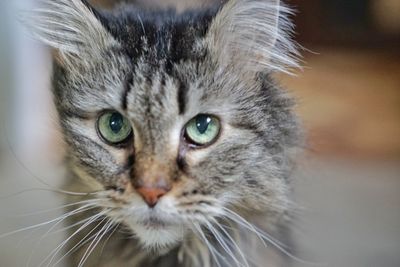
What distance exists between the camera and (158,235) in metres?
0.71

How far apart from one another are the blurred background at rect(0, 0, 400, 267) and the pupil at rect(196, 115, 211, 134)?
0.37ft

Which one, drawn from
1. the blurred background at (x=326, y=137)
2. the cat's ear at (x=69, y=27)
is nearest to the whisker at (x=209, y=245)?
the blurred background at (x=326, y=137)

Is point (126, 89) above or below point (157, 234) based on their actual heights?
above

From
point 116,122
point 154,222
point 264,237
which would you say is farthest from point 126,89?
point 264,237

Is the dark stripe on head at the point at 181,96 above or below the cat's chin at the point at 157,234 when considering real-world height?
above

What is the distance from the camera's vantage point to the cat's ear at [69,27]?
71cm

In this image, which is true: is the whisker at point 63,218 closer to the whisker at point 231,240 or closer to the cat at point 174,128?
the cat at point 174,128

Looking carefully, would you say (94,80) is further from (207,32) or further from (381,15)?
(381,15)

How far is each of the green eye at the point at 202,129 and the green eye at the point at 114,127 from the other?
0.07 metres

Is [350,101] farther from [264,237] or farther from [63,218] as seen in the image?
[63,218]

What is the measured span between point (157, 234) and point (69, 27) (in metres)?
0.26

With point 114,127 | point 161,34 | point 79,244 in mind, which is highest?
point 161,34

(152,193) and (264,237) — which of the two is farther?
(264,237)

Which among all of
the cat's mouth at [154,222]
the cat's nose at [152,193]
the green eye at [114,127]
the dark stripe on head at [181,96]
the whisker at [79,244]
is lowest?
the whisker at [79,244]
